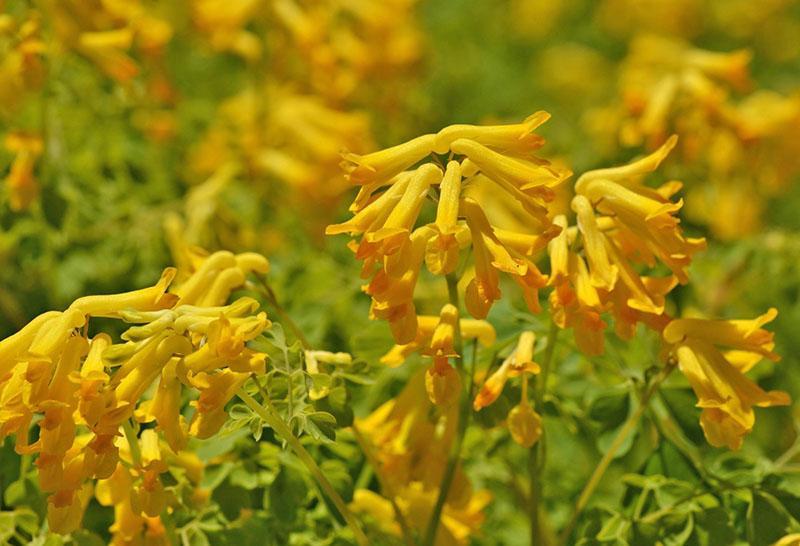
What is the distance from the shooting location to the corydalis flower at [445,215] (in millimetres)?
1650

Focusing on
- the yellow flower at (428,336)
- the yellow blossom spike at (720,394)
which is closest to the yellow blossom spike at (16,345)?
the yellow flower at (428,336)

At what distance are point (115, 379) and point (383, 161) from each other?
0.49 meters

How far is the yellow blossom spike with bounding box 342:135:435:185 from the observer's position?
5.59 feet

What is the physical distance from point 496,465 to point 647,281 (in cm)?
70

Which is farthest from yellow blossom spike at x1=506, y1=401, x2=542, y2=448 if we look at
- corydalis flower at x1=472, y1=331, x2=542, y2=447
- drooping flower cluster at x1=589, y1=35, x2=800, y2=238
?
drooping flower cluster at x1=589, y1=35, x2=800, y2=238

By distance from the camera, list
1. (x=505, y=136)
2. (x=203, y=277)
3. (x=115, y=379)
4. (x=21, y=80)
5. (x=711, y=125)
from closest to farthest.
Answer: (x=115, y=379)
(x=505, y=136)
(x=203, y=277)
(x=21, y=80)
(x=711, y=125)

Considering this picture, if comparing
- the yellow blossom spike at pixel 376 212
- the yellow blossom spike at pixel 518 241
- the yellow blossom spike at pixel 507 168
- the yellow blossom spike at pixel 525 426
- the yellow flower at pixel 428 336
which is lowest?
the yellow blossom spike at pixel 525 426

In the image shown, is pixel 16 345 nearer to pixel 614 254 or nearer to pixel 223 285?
pixel 223 285

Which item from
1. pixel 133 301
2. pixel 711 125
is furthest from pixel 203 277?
pixel 711 125

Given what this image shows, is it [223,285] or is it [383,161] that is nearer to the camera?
[383,161]

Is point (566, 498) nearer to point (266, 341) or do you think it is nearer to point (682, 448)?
point (682, 448)

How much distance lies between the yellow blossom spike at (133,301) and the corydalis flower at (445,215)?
0.84 feet

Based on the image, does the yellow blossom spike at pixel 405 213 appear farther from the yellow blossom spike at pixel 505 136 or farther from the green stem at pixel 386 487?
the green stem at pixel 386 487

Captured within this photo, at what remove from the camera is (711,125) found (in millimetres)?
2875
